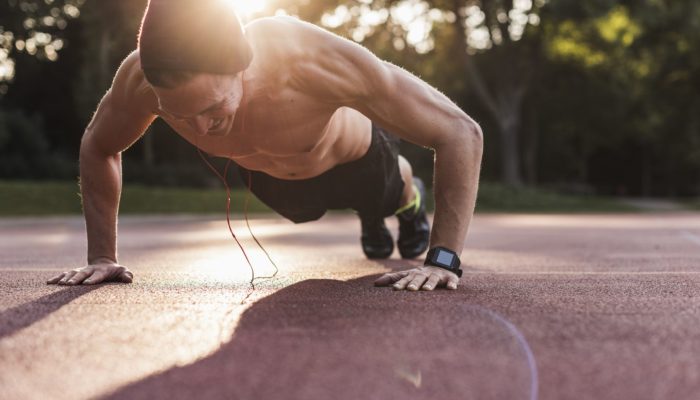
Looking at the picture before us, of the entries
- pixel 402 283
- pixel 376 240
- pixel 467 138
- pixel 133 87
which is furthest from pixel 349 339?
pixel 376 240

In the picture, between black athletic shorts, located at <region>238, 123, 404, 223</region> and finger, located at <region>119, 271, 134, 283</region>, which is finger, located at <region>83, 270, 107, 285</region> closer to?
finger, located at <region>119, 271, 134, 283</region>

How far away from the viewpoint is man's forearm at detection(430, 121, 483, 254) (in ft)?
8.25

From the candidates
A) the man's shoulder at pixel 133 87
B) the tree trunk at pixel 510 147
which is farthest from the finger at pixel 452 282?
the tree trunk at pixel 510 147

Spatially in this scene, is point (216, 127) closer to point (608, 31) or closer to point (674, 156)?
point (608, 31)

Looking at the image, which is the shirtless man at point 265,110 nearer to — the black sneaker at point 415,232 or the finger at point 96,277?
the finger at point 96,277

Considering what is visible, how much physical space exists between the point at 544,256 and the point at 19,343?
3.68 metres

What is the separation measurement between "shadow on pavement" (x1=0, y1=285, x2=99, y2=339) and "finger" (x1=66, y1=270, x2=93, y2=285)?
183mm

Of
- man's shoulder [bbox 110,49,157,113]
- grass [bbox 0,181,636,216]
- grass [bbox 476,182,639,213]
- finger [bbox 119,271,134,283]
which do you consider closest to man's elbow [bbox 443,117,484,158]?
man's shoulder [bbox 110,49,157,113]

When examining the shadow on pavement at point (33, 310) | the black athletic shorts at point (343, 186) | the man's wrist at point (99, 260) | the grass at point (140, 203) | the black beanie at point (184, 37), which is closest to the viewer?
the shadow on pavement at point (33, 310)

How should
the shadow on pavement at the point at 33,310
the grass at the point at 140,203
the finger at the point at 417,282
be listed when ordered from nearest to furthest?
1. the shadow on pavement at the point at 33,310
2. the finger at the point at 417,282
3. the grass at the point at 140,203

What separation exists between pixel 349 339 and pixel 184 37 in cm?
93

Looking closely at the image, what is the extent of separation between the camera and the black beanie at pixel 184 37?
Answer: 1.94 meters

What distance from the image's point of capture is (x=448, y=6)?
2048 centimetres

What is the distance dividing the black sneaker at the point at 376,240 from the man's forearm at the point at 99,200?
1.67 m
